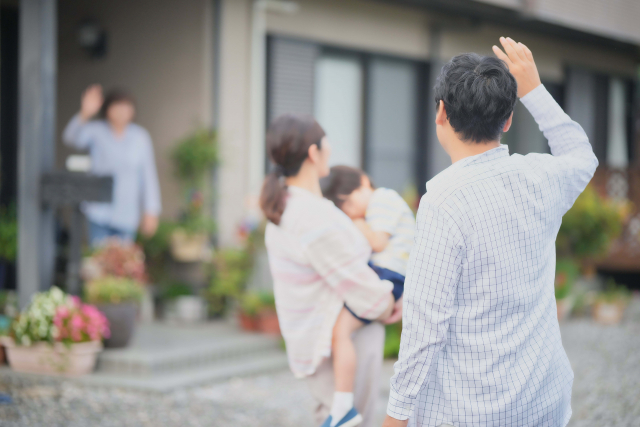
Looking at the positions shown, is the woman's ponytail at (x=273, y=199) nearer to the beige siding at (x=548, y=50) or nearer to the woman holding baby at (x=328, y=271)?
the woman holding baby at (x=328, y=271)

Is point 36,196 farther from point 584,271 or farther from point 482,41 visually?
point 584,271

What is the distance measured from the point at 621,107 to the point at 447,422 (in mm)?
12200

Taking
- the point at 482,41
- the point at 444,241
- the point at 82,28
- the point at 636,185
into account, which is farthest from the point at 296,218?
the point at 636,185

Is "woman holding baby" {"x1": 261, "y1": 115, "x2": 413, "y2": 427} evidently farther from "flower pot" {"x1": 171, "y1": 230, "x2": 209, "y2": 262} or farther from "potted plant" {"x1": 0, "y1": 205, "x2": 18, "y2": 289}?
"potted plant" {"x1": 0, "y1": 205, "x2": 18, "y2": 289}

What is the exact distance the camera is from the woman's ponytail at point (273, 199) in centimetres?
269

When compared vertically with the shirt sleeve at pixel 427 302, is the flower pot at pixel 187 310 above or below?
below

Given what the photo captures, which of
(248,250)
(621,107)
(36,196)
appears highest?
(621,107)

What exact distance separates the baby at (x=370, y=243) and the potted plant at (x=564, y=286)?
231 inches

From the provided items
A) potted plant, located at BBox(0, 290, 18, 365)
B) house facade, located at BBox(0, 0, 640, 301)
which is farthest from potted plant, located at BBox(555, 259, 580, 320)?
potted plant, located at BBox(0, 290, 18, 365)

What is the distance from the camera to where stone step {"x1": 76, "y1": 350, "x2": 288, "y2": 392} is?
505cm

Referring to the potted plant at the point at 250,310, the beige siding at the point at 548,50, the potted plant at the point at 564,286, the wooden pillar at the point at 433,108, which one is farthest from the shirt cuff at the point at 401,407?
the beige siding at the point at 548,50

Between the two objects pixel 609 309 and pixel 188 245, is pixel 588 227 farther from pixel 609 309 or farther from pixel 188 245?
pixel 188 245

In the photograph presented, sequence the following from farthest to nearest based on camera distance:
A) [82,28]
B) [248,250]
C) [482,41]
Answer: [482,41]
[82,28]
[248,250]

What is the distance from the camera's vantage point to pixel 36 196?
214 inches
